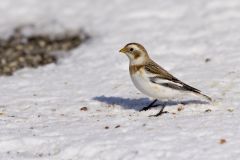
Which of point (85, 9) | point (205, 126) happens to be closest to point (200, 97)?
point (205, 126)

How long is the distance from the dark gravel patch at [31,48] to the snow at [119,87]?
0.26 metres

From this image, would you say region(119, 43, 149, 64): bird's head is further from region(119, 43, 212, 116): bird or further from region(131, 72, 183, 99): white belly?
region(131, 72, 183, 99): white belly

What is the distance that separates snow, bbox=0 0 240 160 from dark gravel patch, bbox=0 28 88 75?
0.84ft

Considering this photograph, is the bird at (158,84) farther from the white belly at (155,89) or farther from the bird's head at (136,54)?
the bird's head at (136,54)

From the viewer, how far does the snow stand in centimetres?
759

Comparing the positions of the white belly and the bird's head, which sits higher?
the bird's head

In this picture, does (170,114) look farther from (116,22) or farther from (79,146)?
(116,22)

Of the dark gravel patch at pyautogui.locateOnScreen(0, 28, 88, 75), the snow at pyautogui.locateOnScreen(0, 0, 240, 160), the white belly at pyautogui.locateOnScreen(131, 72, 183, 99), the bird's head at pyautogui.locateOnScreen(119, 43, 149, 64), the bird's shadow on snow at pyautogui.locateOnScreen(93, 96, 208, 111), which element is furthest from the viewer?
the dark gravel patch at pyautogui.locateOnScreen(0, 28, 88, 75)

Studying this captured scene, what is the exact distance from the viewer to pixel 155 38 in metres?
12.4

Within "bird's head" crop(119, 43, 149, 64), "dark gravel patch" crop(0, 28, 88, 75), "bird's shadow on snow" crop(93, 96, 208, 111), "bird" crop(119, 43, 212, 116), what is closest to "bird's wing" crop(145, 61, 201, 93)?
"bird" crop(119, 43, 212, 116)

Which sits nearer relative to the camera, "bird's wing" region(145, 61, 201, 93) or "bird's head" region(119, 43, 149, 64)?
"bird's wing" region(145, 61, 201, 93)

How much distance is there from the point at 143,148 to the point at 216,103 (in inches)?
74.8

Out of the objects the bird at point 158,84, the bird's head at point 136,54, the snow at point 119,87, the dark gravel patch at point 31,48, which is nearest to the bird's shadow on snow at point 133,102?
the snow at point 119,87

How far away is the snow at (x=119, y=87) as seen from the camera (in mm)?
7590
